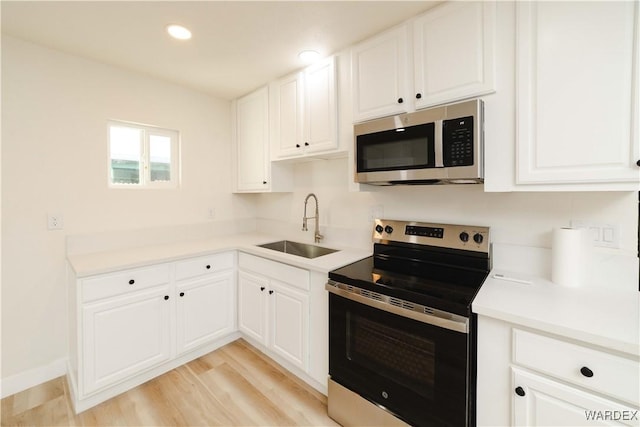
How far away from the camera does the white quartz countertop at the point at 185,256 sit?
1.79 meters

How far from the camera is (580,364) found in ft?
3.20

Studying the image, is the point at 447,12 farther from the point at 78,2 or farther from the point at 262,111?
the point at 78,2

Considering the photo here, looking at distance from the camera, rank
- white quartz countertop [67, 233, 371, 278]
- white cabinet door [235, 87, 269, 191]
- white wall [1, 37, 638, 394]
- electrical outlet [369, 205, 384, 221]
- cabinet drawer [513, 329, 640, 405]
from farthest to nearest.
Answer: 1. white cabinet door [235, 87, 269, 191]
2. electrical outlet [369, 205, 384, 221]
3. white quartz countertop [67, 233, 371, 278]
4. white wall [1, 37, 638, 394]
5. cabinet drawer [513, 329, 640, 405]

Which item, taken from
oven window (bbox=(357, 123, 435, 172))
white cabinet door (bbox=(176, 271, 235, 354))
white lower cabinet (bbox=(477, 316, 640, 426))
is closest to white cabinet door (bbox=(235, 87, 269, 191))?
white cabinet door (bbox=(176, 271, 235, 354))

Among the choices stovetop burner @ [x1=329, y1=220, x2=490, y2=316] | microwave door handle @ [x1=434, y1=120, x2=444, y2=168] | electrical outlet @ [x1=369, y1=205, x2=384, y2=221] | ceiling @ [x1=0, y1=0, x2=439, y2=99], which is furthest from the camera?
electrical outlet @ [x1=369, y1=205, x2=384, y2=221]

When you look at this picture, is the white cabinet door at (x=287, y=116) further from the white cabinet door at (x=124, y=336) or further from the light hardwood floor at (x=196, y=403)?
the light hardwood floor at (x=196, y=403)

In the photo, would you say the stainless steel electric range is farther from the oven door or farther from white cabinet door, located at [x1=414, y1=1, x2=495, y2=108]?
white cabinet door, located at [x1=414, y1=1, x2=495, y2=108]

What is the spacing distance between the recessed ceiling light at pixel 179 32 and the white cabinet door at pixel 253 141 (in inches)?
32.3

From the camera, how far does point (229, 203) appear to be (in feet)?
10.1

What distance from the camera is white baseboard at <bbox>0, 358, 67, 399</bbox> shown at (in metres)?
1.87

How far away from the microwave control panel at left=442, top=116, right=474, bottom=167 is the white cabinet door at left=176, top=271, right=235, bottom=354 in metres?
1.93

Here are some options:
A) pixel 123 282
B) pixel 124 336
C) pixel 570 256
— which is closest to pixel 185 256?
pixel 123 282

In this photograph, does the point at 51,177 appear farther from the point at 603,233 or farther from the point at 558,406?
the point at 603,233

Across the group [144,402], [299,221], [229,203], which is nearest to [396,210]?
[299,221]
